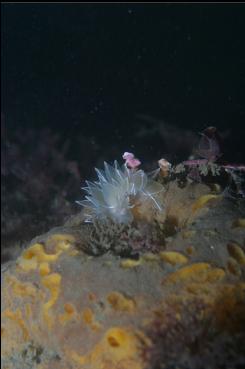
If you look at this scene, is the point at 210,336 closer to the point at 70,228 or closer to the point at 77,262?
the point at 77,262

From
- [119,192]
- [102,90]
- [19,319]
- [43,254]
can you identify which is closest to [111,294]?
[43,254]

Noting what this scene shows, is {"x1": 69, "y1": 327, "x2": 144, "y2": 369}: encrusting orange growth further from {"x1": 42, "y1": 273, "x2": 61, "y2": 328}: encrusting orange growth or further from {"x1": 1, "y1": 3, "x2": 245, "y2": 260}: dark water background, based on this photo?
{"x1": 1, "y1": 3, "x2": 245, "y2": 260}: dark water background

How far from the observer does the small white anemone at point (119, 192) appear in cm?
277

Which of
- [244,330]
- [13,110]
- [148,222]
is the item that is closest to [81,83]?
[13,110]

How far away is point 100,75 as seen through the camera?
11.6m

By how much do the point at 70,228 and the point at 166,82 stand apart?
933cm

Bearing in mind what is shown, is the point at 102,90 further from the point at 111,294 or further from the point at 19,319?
the point at 111,294

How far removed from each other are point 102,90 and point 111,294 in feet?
32.1

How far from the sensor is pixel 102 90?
1123 centimetres

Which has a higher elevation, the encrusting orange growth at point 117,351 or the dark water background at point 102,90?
the dark water background at point 102,90

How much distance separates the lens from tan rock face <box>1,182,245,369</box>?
2055 mm

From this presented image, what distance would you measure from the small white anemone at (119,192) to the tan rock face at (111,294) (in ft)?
1.12

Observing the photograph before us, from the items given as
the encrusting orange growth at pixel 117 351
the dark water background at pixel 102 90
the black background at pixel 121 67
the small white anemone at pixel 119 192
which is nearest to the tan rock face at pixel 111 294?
the encrusting orange growth at pixel 117 351

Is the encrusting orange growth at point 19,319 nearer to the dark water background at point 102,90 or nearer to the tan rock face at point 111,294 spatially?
the tan rock face at point 111,294
